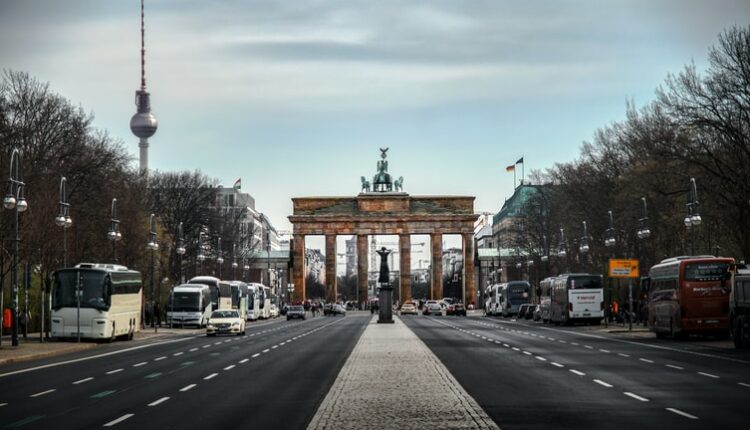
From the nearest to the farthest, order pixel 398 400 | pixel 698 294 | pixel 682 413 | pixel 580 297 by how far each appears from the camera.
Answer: pixel 682 413, pixel 398 400, pixel 698 294, pixel 580 297

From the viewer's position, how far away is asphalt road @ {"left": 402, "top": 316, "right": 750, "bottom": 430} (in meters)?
18.8

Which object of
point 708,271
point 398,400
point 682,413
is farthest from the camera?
point 708,271

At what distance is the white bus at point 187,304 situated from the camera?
8206cm

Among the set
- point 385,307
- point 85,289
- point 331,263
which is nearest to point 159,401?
point 85,289

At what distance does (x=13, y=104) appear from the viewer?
67.8 meters

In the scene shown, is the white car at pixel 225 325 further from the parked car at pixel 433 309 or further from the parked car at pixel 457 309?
the parked car at pixel 433 309

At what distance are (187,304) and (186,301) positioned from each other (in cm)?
24

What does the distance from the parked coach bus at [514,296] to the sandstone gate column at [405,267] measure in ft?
185

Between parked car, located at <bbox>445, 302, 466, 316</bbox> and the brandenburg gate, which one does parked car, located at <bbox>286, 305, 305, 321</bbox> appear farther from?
the brandenburg gate

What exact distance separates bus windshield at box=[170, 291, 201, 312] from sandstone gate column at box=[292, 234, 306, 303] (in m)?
85.7

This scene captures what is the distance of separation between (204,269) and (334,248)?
52661 mm

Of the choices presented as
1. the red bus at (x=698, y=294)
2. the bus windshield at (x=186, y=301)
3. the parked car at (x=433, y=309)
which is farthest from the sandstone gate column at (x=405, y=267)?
the red bus at (x=698, y=294)

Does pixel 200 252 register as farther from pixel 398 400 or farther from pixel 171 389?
pixel 398 400

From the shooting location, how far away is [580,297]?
76.0 m
